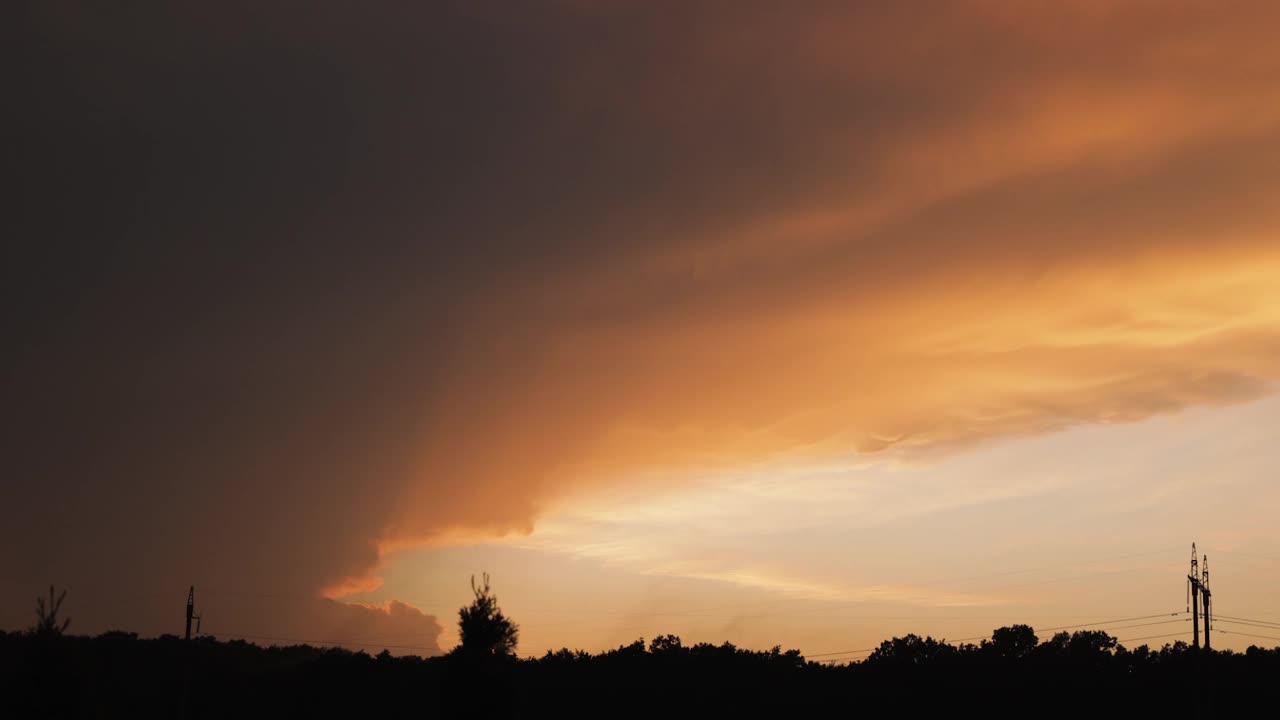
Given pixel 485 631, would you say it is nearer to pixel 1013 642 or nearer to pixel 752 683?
pixel 752 683

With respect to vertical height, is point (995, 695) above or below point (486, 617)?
below

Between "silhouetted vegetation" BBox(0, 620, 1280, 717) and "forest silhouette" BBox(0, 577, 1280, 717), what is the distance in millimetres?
190

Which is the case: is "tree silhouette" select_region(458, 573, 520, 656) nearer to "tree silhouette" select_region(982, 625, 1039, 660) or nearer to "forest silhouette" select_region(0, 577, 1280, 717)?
"forest silhouette" select_region(0, 577, 1280, 717)

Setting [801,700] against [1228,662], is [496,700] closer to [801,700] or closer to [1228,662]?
[801,700]

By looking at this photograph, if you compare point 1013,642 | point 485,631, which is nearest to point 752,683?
point 1013,642

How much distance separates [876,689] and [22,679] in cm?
7868

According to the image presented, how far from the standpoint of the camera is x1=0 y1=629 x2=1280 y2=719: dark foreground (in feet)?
331

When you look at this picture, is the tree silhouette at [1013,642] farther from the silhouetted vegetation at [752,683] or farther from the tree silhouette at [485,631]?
the tree silhouette at [485,631]

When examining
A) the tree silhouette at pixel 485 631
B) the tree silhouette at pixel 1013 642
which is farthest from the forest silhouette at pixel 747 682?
the tree silhouette at pixel 485 631

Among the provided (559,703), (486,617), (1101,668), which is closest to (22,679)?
(486,617)

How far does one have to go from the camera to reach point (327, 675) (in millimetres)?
125875

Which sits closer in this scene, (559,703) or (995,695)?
(995,695)

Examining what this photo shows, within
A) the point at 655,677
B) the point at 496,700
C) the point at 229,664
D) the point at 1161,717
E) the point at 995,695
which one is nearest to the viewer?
the point at 496,700

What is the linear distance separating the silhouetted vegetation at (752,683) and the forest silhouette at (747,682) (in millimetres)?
190
